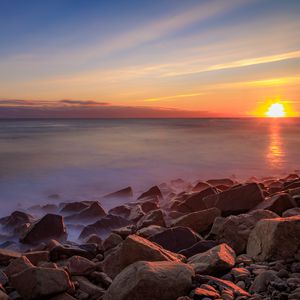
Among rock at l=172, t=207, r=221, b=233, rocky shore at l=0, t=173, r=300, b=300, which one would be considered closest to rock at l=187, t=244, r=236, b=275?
rocky shore at l=0, t=173, r=300, b=300

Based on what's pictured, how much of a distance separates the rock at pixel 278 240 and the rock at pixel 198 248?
953 mm

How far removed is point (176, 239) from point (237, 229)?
112cm

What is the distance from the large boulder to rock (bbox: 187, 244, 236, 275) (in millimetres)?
851

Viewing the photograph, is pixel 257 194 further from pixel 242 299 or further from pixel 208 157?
pixel 208 157

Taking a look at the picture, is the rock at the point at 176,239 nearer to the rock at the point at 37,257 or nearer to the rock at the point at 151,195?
the rock at the point at 37,257

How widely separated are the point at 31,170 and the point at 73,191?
680 centimetres

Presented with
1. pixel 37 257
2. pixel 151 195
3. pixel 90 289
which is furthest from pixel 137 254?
pixel 151 195

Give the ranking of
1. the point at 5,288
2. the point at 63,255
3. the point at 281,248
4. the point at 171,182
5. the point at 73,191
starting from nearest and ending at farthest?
the point at 281,248
the point at 5,288
the point at 63,255
the point at 73,191
the point at 171,182

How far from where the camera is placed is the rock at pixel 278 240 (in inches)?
178

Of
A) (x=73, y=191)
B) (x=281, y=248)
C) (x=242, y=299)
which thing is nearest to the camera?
(x=242, y=299)

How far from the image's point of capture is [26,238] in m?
8.66

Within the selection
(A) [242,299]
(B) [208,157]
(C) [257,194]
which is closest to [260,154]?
(B) [208,157]

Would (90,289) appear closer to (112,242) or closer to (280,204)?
(112,242)

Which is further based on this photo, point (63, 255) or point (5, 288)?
point (63, 255)
